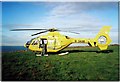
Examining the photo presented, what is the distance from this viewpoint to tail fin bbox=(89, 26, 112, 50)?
10.7ft

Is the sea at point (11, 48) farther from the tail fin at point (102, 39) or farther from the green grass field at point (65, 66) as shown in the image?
the tail fin at point (102, 39)

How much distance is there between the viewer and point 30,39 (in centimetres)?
337

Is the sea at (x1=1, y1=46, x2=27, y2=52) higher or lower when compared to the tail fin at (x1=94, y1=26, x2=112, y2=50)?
lower

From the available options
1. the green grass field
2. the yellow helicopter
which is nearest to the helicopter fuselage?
the yellow helicopter

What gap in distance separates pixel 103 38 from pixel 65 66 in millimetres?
752

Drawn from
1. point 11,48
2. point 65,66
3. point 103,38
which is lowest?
point 65,66

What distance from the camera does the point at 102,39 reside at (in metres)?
3.38

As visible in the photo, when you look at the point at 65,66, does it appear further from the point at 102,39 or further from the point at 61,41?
the point at 102,39

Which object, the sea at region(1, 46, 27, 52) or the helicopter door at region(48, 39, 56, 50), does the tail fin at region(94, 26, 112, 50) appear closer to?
the helicopter door at region(48, 39, 56, 50)

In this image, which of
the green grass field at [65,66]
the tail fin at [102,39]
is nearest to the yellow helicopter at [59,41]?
the tail fin at [102,39]

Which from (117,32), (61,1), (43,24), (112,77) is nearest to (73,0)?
(61,1)

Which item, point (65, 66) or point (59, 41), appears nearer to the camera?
point (65, 66)

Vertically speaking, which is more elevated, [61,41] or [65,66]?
[61,41]

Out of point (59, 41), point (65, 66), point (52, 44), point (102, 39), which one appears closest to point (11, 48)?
point (52, 44)
